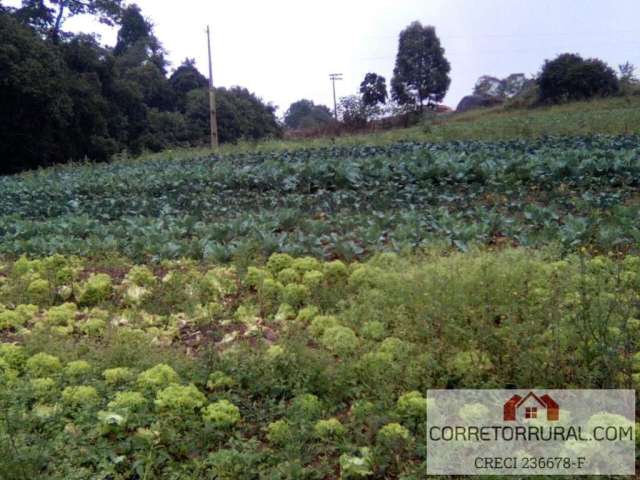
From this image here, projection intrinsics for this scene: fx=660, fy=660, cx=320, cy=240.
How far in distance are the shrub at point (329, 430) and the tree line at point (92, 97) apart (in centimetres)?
2188

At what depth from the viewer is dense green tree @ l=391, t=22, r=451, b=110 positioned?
36.2m

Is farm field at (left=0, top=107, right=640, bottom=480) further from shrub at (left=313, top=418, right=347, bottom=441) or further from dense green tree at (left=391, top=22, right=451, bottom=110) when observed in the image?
dense green tree at (left=391, top=22, right=451, bottom=110)

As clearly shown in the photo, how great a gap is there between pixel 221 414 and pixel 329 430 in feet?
1.79

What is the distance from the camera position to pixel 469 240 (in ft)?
19.8

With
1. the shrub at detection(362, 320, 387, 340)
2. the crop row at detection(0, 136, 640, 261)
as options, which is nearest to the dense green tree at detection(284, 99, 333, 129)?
the crop row at detection(0, 136, 640, 261)

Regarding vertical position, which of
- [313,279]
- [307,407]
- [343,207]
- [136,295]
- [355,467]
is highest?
[343,207]

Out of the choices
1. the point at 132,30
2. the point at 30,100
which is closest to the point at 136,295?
the point at 30,100

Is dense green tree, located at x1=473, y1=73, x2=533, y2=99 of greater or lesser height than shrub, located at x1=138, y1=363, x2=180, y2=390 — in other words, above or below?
above

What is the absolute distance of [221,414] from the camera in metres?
3.23

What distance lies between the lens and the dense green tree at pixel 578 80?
29562 mm

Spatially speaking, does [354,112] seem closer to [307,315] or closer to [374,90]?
[374,90]

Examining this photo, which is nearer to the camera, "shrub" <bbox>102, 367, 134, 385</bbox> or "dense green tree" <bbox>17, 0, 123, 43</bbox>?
"shrub" <bbox>102, 367, 134, 385</bbox>

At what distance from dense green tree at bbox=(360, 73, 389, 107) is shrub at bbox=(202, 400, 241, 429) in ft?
110

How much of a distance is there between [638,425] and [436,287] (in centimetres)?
120
